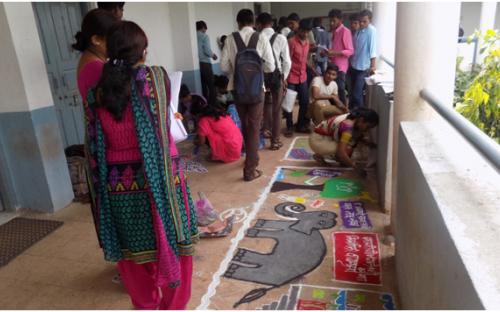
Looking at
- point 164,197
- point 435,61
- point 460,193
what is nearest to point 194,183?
point 164,197

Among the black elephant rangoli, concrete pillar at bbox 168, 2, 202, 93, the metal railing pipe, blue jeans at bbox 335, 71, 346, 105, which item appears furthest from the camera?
concrete pillar at bbox 168, 2, 202, 93

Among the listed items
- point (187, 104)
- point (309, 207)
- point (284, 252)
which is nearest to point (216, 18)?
point (187, 104)

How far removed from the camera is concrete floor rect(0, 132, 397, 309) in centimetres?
217

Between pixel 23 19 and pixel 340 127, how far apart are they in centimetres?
287

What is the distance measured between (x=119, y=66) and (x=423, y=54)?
1.69 m

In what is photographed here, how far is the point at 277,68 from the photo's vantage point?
4.44m

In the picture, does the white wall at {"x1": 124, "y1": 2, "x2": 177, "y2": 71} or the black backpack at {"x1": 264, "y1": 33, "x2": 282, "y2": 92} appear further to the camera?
the white wall at {"x1": 124, "y1": 2, "x2": 177, "y2": 71}

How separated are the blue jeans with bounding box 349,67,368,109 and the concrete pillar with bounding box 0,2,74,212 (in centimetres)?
379

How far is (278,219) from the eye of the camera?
9.82 ft

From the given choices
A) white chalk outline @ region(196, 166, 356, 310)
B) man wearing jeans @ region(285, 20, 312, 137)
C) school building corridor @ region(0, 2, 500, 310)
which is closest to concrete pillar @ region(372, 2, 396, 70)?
man wearing jeans @ region(285, 20, 312, 137)

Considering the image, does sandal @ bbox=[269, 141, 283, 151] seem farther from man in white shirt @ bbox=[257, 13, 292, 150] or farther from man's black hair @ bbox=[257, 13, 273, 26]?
man's black hair @ bbox=[257, 13, 273, 26]

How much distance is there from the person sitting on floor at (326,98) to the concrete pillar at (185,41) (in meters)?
2.50

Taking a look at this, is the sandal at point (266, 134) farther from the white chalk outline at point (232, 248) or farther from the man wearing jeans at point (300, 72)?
the white chalk outline at point (232, 248)

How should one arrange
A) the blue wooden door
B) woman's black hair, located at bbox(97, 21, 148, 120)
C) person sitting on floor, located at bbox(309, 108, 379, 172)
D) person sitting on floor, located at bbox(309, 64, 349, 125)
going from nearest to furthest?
1. woman's black hair, located at bbox(97, 21, 148, 120)
2. person sitting on floor, located at bbox(309, 108, 379, 172)
3. the blue wooden door
4. person sitting on floor, located at bbox(309, 64, 349, 125)
